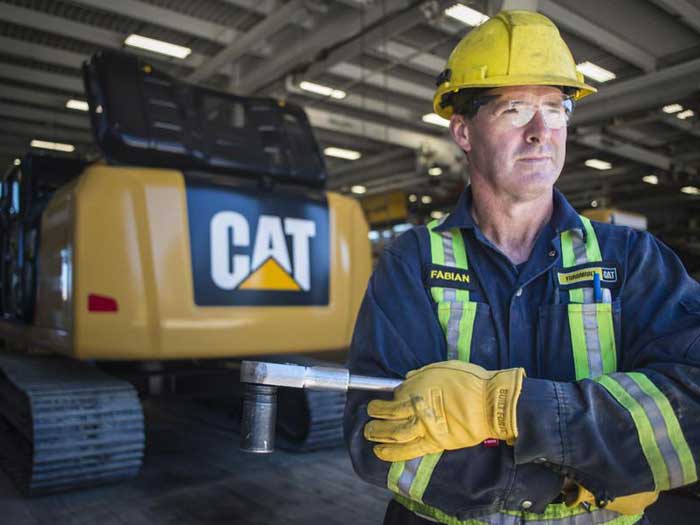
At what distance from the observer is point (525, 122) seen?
5.28 feet

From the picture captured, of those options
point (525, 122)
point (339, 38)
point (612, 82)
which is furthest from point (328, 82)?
point (525, 122)

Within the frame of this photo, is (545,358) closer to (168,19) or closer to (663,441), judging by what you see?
(663,441)

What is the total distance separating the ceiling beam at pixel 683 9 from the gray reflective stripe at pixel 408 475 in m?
7.53

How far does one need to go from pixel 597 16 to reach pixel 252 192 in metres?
5.42

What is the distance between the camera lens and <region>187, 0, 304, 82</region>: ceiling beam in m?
7.62

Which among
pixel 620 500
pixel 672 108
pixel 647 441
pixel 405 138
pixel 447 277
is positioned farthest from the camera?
pixel 405 138

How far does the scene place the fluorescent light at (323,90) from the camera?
10.6 metres

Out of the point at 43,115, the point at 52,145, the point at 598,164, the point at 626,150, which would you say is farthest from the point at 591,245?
the point at 598,164

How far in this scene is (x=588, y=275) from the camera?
1509 millimetres

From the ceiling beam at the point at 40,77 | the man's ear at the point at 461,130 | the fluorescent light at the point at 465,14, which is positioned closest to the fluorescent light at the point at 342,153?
the ceiling beam at the point at 40,77

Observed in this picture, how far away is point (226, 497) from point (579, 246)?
2813mm

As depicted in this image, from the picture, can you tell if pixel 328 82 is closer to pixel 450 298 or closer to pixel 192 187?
pixel 192 187

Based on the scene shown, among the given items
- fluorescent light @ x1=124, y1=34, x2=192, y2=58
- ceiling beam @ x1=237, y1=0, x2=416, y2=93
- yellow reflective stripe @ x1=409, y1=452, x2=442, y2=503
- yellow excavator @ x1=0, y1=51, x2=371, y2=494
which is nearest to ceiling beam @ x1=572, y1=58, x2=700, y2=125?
ceiling beam @ x1=237, y1=0, x2=416, y2=93

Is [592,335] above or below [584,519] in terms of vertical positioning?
above
